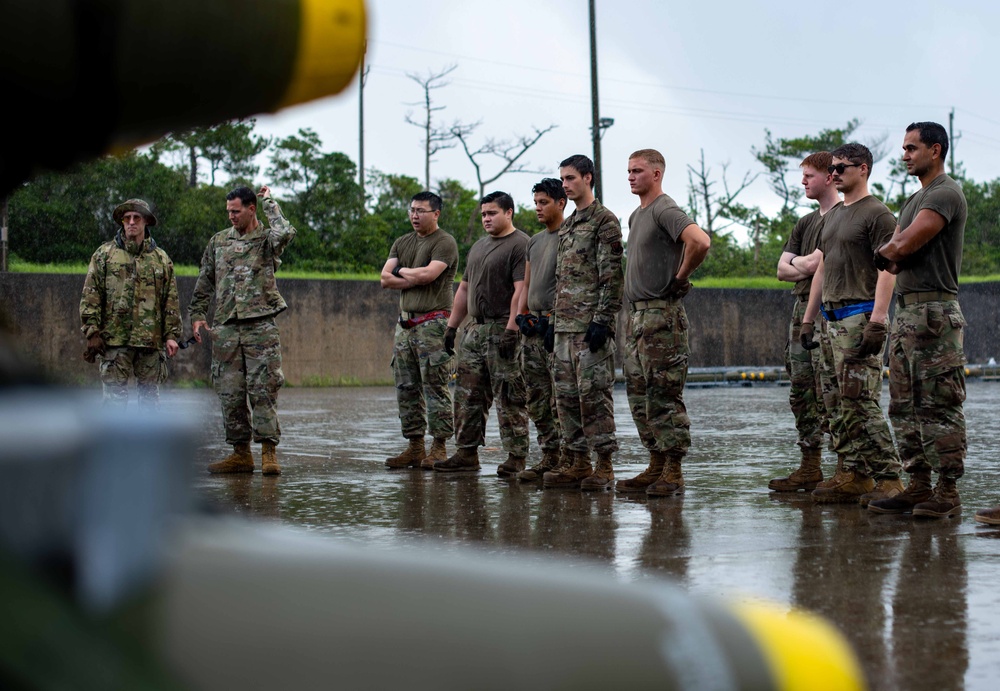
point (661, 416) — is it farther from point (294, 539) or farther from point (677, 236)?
point (294, 539)

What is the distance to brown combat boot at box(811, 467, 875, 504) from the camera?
19.0ft

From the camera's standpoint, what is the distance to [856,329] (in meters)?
5.68

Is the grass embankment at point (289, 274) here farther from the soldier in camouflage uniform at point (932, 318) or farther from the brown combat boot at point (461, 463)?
the soldier in camouflage uniform at point (932, 318)

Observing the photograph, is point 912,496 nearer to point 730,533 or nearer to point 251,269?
point 730,533

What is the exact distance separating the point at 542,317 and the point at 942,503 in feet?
9.20

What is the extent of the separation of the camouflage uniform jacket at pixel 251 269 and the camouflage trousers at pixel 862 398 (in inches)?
141

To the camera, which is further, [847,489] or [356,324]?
[356,324]

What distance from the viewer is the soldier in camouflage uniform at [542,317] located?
722 cm

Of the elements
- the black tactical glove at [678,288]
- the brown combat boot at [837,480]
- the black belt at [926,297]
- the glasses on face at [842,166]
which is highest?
the glasses on face at [842,166]

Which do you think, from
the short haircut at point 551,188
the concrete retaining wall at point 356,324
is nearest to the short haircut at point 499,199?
the short haircut at point 551,188

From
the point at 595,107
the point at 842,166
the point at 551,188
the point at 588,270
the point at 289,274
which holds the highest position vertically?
the point at 595,107

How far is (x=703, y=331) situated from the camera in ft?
89.2

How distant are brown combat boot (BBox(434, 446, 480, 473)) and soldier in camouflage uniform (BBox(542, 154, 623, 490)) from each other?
40.4 inches

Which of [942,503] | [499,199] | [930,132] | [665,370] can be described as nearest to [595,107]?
[499,199]
